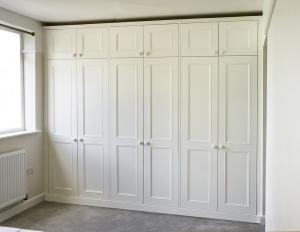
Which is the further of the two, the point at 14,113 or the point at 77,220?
the point at 14,113

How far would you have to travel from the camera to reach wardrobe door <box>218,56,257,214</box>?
3.71 metres

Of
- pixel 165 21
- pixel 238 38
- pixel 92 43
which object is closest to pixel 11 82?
pixel 92 43

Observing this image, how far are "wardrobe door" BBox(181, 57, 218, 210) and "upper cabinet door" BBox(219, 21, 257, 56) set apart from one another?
188mm

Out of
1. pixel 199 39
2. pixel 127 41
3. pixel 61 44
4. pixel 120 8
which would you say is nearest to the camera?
pixel 120 8

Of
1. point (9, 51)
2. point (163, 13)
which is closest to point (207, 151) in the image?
point (163, 13)

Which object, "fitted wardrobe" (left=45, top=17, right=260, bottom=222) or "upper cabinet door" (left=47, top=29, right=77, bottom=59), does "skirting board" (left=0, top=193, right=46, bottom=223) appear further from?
"upper cabinet door" (left=47, top=29, right=77, bottom=59)

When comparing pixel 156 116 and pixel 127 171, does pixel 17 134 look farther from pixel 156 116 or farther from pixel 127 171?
pixel 156 116

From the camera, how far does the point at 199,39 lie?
12.5ft

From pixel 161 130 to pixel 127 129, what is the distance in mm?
425

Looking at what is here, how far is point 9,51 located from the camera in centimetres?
404

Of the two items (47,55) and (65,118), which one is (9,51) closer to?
(47,55)

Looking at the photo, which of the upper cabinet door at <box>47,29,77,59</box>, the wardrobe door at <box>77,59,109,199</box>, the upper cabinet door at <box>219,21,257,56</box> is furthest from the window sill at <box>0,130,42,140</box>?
the upper cabinet door at <box>219,21,257,56</box>

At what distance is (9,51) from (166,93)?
195 centimetres

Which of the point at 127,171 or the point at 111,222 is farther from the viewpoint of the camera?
the point at 127,171
